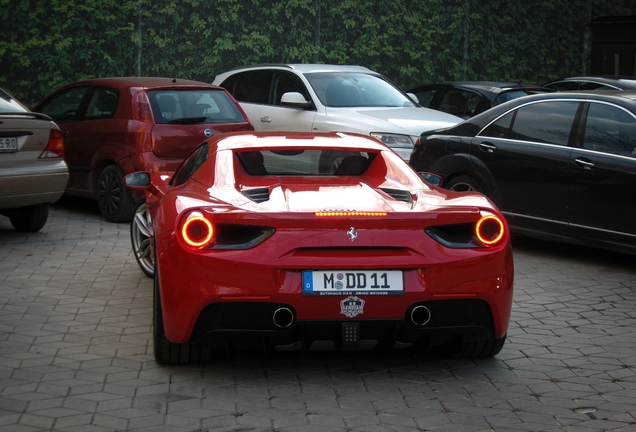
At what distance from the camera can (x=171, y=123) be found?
1074 cm

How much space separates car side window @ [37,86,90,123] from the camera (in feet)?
38.9

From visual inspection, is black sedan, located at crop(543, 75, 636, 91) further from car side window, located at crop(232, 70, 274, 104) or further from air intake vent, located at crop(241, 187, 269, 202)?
air intake vent, located at crop(241, 187, 269, 202)

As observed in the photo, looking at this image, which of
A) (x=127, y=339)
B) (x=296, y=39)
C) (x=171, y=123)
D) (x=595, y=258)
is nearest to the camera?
(x=127, y=339)

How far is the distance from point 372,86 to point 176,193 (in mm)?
8514

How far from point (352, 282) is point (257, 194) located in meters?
0.79

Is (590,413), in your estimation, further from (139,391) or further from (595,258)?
(595,258)

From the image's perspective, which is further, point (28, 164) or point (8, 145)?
point (28, 164)

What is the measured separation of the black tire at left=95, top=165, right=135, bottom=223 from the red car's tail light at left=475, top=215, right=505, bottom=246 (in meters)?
6.06

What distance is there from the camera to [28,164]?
963cm

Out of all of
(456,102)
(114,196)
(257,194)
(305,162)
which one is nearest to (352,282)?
(257,194)

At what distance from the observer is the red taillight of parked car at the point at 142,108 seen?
1071cm

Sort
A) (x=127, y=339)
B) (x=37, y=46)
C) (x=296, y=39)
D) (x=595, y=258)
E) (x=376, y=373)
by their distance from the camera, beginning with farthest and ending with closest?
1. (x=296, y=39)
2. (x=37, y=46)
3. (x=595, y=258)
4. (x=127, y=339)
5. (x=376, y=373)

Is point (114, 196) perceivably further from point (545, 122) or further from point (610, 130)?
point (610, 130)

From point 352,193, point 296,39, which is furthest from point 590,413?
point 296,39
